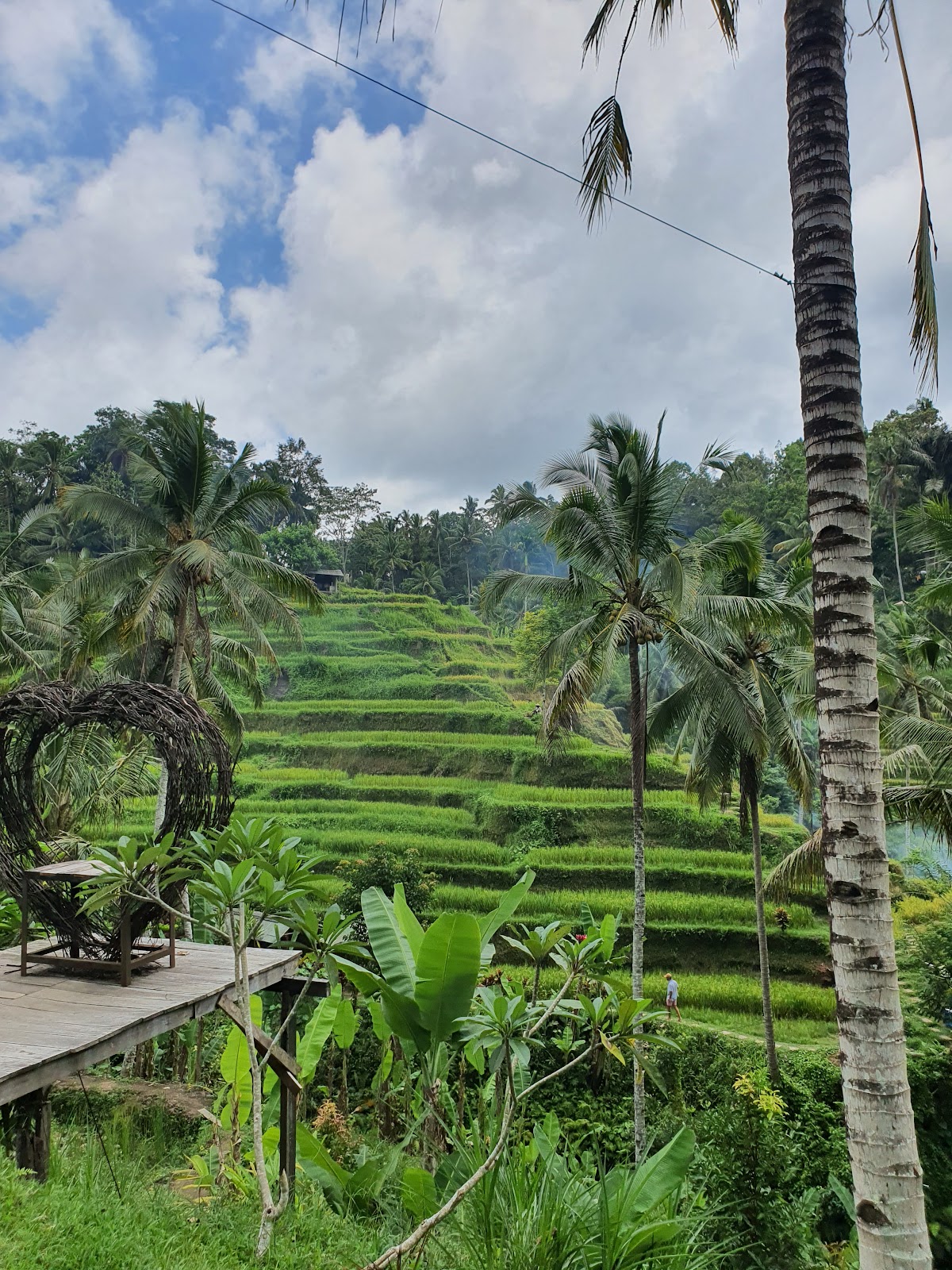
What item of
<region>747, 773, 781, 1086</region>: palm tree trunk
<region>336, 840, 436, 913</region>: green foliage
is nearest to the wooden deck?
<region>336, 840, 436, 913</region>: green foliage

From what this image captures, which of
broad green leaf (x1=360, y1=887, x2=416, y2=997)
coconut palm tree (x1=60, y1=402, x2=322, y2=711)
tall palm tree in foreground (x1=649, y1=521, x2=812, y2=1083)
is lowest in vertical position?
broad green leaf (x1=360, y1=887, x2=416, y2=997)

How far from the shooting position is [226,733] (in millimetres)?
14438

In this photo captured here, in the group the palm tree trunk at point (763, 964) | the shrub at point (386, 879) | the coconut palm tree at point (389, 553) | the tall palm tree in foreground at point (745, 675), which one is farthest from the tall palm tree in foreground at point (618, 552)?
the coconut palm tree at point (389, 553)

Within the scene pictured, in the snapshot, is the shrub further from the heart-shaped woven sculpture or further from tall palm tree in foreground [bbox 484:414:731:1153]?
the heart-shaped woven sculpture

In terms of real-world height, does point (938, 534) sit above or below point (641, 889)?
above

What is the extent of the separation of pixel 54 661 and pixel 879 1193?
53.0ft

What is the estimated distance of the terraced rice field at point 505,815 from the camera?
46.8 ft

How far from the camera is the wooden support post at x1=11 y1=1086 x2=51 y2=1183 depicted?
3.63 meters

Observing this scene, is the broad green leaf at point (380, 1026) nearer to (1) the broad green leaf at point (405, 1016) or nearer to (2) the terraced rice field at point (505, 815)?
(1) the broad green leaf at point (405, 1016)

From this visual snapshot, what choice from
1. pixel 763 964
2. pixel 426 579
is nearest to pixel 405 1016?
pixel 763 964

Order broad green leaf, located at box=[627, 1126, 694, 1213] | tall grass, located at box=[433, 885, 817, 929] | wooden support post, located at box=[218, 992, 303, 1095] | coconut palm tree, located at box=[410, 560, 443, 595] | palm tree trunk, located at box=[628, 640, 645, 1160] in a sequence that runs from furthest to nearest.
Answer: coconut palm tree, located at box=[410, 560, 443, 595], tall grass, located at box=[433, 885, 817, 929], palm tree trunk, located at box=[628, 640, 645, 1160], wooden support post, located at box=[218, 992, 303, 1095], broad green leaf, located at box=[627, 1126, 694, 1213]

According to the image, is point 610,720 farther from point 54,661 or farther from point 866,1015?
point 866,1015

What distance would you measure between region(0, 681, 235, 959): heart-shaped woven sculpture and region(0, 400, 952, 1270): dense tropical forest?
0.43 m

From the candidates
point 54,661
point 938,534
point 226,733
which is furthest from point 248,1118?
point 54,661
